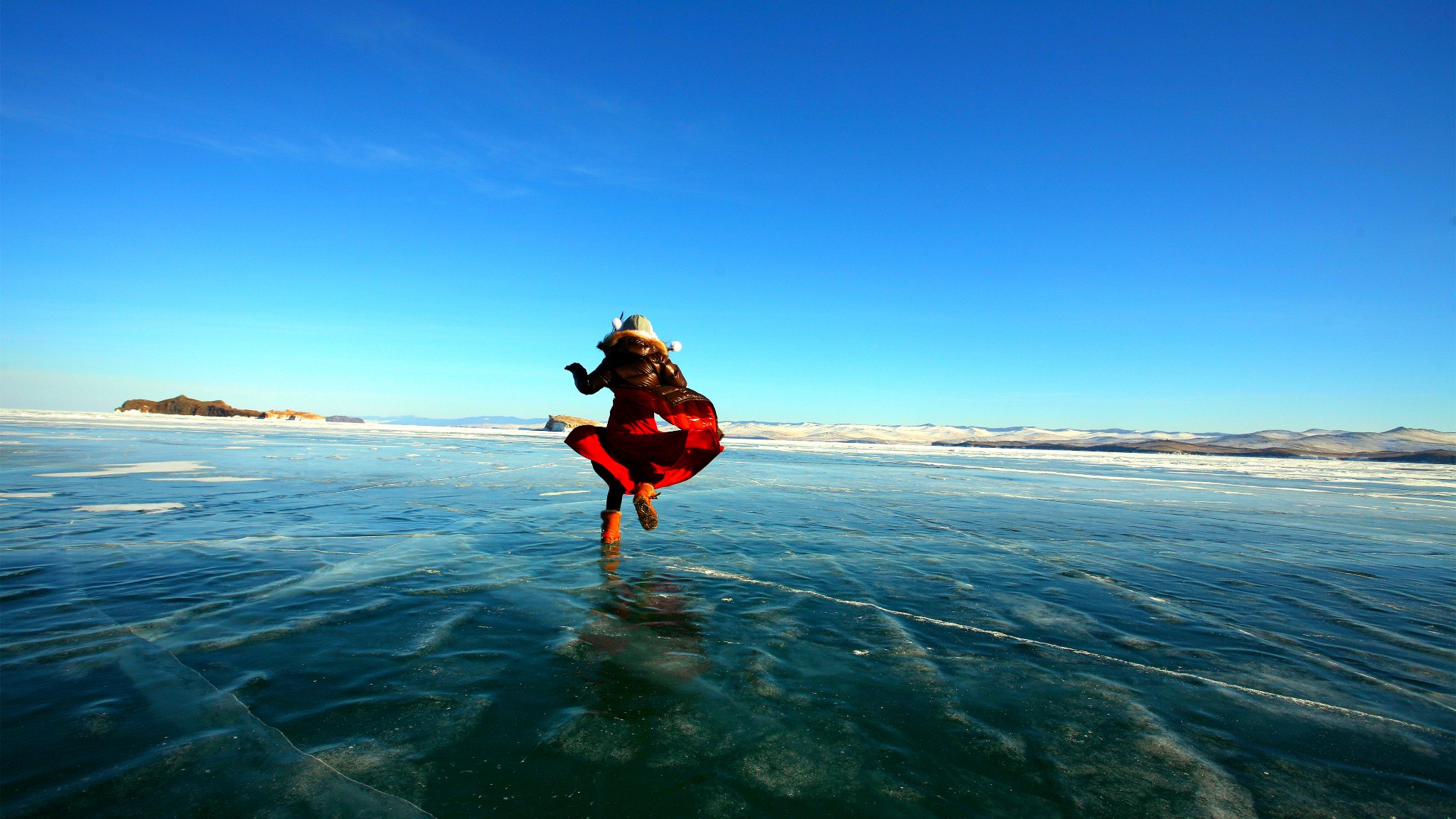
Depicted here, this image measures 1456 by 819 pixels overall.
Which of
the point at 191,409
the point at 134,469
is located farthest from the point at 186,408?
the point at 134,469

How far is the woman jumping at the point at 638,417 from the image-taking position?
19.8 feet

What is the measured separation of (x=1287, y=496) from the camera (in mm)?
14047

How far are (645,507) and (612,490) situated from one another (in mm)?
748

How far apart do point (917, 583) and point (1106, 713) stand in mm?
2353

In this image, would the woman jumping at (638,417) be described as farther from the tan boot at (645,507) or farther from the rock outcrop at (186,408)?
the rock outcrop at (186,408)

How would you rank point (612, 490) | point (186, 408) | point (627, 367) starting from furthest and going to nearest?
point (186, 408) < point (612, 490) < point (627, 367)

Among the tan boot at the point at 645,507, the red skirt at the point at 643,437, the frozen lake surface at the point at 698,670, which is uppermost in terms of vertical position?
the red skirt at the point at 643,437

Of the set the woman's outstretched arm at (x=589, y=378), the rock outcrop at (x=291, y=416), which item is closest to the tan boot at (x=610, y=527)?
the woman's outstretched arm at (x=589, y=378)

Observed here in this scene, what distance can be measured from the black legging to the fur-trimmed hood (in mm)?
1230

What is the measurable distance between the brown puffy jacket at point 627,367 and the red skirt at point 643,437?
115 millimetres

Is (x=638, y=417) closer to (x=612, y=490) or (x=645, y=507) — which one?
(x=612, y=490)

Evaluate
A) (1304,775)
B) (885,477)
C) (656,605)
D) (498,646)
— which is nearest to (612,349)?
(656,605)

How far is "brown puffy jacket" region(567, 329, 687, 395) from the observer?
236 inches

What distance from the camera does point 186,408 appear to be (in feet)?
208
